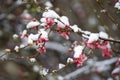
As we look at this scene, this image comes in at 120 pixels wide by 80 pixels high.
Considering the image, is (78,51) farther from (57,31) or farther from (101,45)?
(101,45)

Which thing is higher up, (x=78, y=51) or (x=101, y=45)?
(x=101, y=45)

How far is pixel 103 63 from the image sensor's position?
562 cm

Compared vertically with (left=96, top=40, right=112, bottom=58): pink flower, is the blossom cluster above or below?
below

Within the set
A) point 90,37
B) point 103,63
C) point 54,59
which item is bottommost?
point 90,37

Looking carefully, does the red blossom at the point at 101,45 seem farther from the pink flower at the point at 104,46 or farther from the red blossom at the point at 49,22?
the red blossom at the point at 49,22

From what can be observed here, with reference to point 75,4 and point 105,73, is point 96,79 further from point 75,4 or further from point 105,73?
point 75,4

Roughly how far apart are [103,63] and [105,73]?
1.89ft

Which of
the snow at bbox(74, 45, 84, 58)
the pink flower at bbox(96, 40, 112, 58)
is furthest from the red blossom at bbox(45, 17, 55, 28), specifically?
the pink flower at bbox(96, 40, 112, 58)

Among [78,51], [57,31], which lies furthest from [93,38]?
[57,31]

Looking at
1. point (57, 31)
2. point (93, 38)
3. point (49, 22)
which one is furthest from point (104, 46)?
point (49, 22)

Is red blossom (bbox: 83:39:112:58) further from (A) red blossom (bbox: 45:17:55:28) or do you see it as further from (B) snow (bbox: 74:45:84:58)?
(A) red blossom (bbox: 45:17:55:28)

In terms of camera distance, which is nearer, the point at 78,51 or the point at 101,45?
the point at 78,51

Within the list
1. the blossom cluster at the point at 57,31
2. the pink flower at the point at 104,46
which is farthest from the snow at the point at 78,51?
the pink flower at the point at 104,46

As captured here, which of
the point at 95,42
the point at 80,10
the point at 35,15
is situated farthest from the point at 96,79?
the point at 95,42
